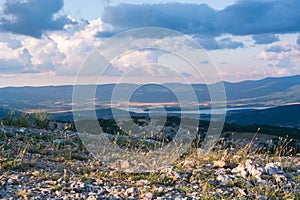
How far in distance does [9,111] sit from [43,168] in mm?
9929

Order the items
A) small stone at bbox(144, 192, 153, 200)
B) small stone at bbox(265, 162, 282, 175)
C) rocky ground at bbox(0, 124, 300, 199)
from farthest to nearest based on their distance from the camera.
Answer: small stone at bbox(265, 162, 282, 175) < rocky ground at bbox(0, 124, 300, 199) < small stone at bbox(144, 192, 153, 200)

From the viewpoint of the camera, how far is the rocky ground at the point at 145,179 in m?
9.90

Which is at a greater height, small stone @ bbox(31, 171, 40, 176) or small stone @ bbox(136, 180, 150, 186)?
small stone @ bbox(31, 171, 40, 176)

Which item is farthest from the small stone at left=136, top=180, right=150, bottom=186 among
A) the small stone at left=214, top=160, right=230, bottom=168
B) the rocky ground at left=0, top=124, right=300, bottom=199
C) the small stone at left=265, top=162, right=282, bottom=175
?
the small stone at left=265, top=162, right=282, bottom=175

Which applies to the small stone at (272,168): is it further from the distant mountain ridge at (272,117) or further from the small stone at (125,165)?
the distant mountain ridge at (272,117)

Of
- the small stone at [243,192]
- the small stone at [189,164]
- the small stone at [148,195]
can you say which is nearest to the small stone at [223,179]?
the small stone at [243,192]

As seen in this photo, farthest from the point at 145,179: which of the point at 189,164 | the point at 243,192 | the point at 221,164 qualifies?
the point at 243,192

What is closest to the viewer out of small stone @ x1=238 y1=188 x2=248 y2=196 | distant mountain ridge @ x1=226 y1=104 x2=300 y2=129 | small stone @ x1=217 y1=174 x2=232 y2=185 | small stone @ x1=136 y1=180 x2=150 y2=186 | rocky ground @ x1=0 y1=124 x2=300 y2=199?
rocky ground @ x1=0 y1=124 x2=300 y2=199

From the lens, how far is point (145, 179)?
445 inches

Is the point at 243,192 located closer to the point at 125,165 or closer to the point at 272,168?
the point at 272,168

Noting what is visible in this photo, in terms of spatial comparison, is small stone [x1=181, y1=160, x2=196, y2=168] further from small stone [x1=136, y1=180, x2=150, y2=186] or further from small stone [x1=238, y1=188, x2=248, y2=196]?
small stone [x1=238, y1=188, x2=248, y2=196]

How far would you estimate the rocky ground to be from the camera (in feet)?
32.5

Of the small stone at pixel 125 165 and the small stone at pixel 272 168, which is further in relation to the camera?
the small stone at pixel 125 165

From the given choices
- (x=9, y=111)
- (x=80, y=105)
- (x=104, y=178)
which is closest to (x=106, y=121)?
(x=9, y=111)
